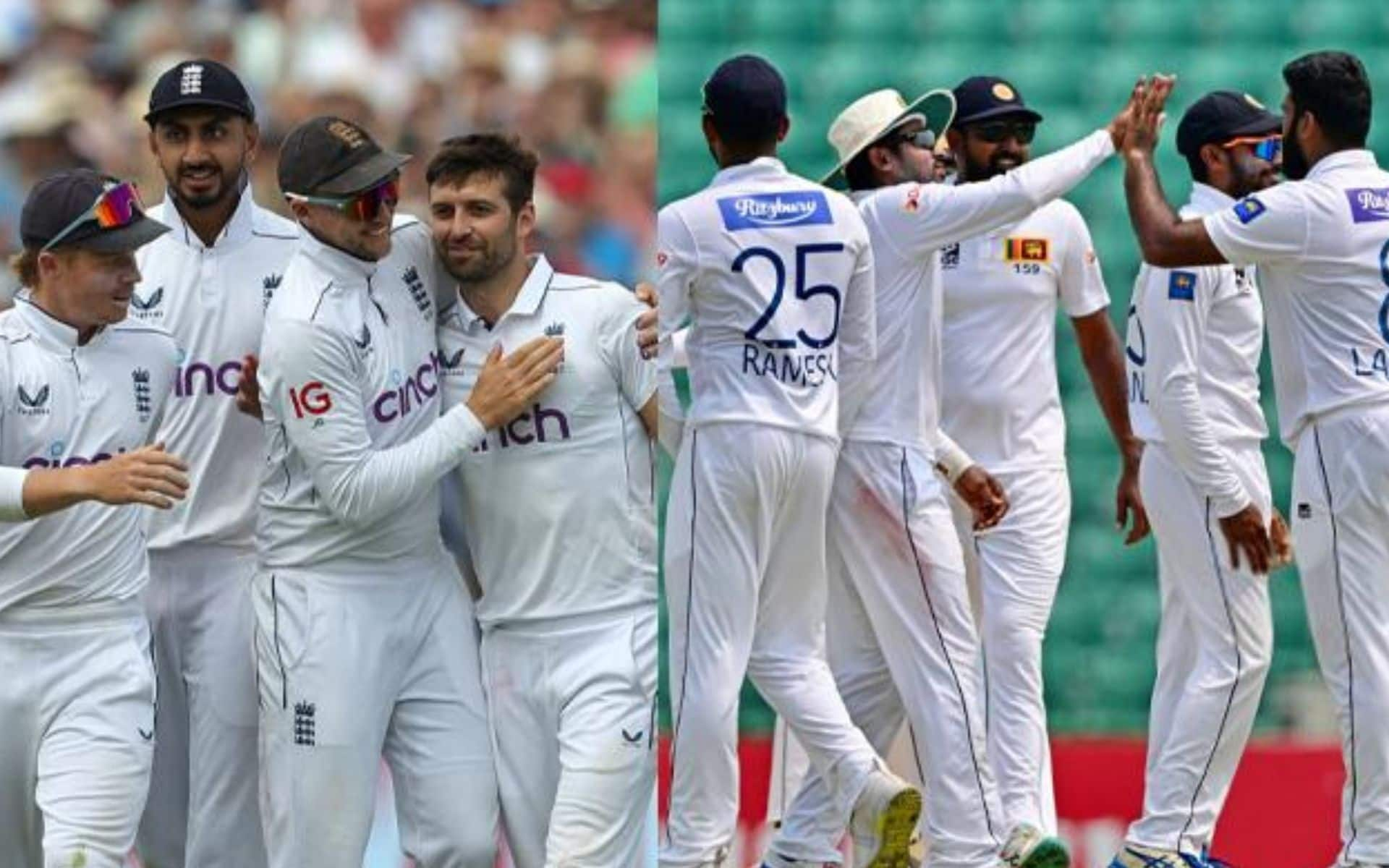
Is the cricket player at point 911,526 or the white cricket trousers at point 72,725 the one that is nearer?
the white cricket trousers at point 72,725

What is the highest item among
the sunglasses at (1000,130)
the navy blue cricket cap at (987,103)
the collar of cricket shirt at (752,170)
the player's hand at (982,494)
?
the navy blue cricket cap at (987,103)

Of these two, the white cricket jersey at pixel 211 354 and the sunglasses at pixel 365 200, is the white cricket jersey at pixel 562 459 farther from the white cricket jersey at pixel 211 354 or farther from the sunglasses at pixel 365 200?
the white cricket jersey at pixel 211 354

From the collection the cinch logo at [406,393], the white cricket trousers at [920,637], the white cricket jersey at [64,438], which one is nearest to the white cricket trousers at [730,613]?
the white cricket trousers at [920,637]

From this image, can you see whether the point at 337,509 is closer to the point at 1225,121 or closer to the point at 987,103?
the point at 987,103

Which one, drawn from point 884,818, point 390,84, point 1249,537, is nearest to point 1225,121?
point 1249,537

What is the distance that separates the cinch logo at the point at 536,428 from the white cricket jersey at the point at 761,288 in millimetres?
690

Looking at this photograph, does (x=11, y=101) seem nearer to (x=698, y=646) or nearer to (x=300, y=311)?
(x=300, y=311)

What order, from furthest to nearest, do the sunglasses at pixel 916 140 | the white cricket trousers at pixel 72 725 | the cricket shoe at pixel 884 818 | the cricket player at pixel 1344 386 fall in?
the sunglasses at pixel 916 140, the cricket player at pixel 1344 386, the cricket shoe at pixel 884 818, the white cricket trousers at pixel 72 725

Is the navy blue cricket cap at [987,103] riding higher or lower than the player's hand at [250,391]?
higher

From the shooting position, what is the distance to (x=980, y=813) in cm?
686

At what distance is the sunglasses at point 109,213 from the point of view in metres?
5.73

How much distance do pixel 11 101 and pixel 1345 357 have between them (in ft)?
9.67

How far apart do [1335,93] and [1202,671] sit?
1.39 meters

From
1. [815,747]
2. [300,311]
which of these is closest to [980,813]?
[815,747]
